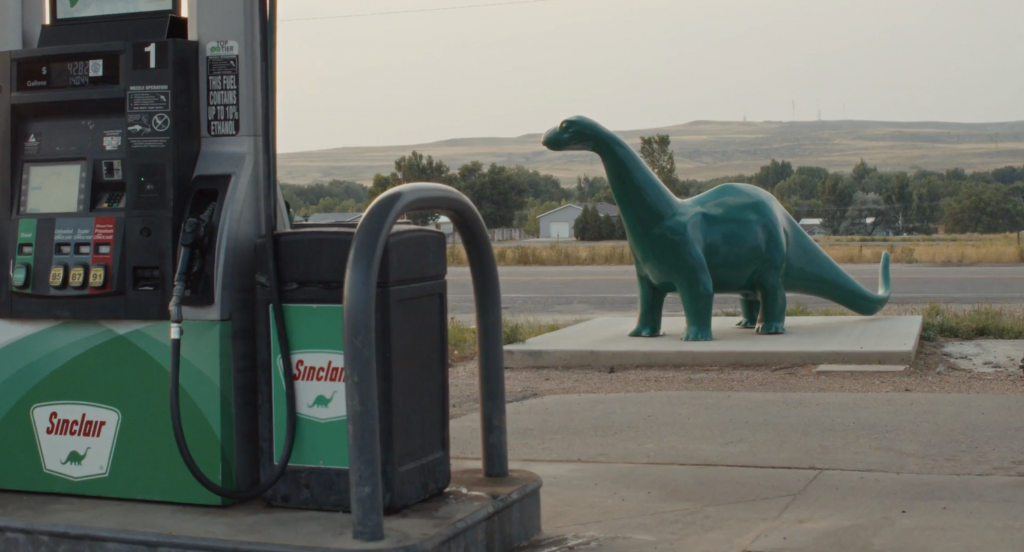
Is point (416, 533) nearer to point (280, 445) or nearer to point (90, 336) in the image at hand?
point (280, 445)

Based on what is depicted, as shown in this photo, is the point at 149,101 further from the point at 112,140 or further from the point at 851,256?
the point at 851,256

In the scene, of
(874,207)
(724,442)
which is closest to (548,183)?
(874,207)

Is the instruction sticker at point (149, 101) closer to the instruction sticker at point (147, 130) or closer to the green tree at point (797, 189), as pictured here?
the instruction sticker at point (147, 130)

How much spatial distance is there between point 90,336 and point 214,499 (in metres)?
0.80

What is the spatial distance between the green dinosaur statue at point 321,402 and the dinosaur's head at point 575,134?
642cm

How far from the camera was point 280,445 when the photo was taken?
423 centimetres

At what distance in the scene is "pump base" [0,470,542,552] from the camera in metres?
3.81

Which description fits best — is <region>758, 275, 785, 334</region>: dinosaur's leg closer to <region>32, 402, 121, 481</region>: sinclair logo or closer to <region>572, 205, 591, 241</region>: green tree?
<region>32, 402, 121, 481</region>: sinclair logo

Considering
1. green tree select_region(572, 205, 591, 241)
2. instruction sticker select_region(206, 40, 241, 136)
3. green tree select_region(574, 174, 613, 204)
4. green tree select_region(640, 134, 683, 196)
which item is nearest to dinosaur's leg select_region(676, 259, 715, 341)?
instruction sticker select_region(206, 40, 241, 136)

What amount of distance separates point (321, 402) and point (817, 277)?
339 inches

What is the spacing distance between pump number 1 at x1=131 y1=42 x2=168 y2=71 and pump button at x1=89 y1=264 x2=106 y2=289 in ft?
2.51

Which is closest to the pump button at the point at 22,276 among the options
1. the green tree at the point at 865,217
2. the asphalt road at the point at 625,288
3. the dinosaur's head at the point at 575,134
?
the dinosaur's head at the point at 575,134

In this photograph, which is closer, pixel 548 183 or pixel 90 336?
pixel 90 336

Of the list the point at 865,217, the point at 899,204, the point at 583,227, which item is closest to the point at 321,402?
the point at 583,227
